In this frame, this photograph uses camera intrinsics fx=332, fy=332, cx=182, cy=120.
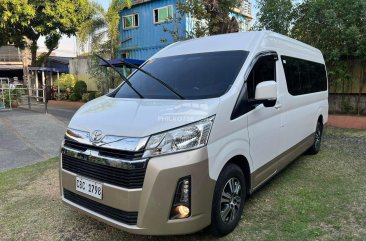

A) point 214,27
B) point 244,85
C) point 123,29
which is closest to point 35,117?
point 214,27

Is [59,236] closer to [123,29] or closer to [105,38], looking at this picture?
[105,38]

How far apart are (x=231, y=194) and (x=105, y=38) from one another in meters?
16.4

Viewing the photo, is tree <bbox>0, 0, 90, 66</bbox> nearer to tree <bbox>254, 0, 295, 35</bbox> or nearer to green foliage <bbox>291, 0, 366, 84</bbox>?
tree <bbox>254, 0, 295, 35</bbox>

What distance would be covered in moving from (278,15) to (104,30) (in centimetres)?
1051

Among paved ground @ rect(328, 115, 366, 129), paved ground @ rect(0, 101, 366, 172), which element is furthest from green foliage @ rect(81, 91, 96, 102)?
paved ground @ rect(328, 115, 366, 129)

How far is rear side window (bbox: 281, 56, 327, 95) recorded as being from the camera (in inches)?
186

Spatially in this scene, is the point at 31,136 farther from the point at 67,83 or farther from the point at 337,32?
the point at 67,83

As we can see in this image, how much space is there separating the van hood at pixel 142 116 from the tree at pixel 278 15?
8.80 meters

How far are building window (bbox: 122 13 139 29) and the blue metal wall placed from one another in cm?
18

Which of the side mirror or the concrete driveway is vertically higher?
the side mirror

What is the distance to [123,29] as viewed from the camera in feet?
63.3

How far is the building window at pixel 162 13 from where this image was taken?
1655 centimetres

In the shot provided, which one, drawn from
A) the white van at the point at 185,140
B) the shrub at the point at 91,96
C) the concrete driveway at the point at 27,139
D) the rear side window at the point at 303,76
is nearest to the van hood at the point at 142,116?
the white van at the point at 185,140

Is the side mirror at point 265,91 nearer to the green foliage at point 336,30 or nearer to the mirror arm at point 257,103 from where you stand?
the mirror arm at point 257,103
